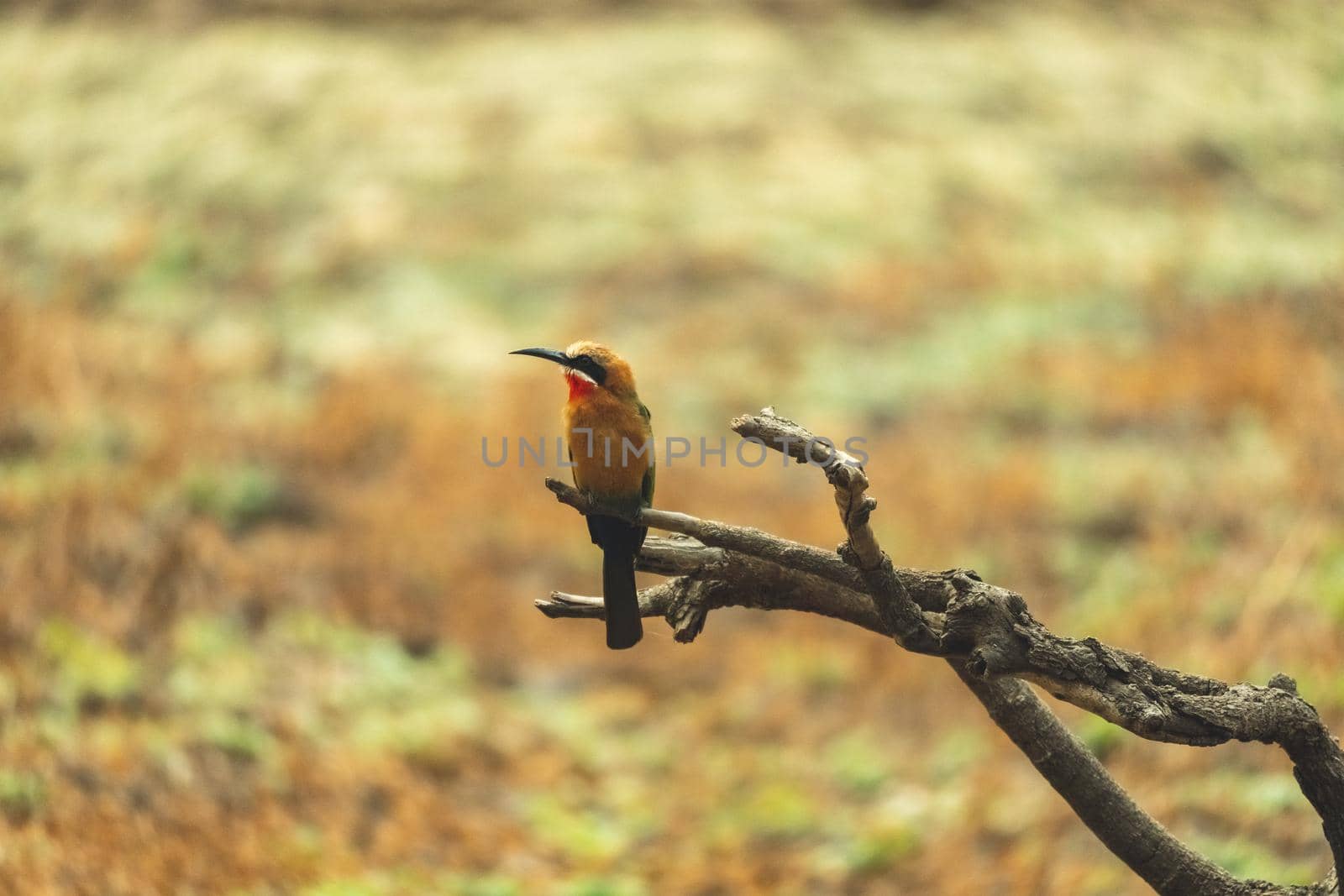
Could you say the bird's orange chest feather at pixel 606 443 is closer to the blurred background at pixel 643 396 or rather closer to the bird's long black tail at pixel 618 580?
the bird's long black tail at pixel 618 580

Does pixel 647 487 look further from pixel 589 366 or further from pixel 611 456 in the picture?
pixel 589 366

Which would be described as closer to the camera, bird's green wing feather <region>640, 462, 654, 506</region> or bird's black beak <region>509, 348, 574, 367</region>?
bird's black beak <region>509, 348, 574, 367</region>

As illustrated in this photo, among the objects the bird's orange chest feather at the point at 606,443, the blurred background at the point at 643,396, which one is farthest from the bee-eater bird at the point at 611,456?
the blurred background at the point at 643,396

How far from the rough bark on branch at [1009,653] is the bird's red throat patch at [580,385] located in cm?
26

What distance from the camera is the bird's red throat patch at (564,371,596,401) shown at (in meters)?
2.58

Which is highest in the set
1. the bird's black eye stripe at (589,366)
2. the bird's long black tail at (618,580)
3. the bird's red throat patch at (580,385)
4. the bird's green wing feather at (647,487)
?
the bird's black eye stripe at (589,366)

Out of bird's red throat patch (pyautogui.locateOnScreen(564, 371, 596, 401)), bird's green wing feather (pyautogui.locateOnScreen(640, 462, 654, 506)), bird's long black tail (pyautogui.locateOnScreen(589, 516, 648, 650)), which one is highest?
bird's red throat patch (pyautogui.locateOnScreen(564, 371, 596, 401))

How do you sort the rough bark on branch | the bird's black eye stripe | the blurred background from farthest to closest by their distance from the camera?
1. the blurred background
2. the bird's black eye stripe
3. the rough bark on branch

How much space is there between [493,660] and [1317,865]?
14.1 ft

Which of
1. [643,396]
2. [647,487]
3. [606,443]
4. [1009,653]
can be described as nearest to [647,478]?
[647,487]

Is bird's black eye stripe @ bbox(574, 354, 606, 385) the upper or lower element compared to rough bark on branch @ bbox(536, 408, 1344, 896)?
upper

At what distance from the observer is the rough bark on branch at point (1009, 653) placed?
245cm

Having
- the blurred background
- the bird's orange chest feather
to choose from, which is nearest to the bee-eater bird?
the bird's orange chest feather

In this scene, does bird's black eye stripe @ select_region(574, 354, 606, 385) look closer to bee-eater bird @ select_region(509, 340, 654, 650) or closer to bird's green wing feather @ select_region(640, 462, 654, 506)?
bee-eater bird @ select_region(509, 340, 654, 650)
